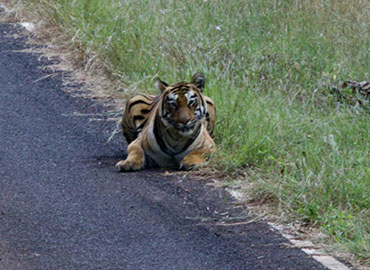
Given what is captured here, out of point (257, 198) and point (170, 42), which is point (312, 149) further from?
point (170, 42)

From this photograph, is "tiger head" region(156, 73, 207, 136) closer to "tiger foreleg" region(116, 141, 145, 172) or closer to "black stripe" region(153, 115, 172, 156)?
"black stripe" region(153, 115, 172, 156)

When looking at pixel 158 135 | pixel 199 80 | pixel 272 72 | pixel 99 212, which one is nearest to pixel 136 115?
pixel 158 135

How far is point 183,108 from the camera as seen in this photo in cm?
800

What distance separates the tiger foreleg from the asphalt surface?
7 cm

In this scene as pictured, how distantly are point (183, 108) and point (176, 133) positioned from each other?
0.80ft

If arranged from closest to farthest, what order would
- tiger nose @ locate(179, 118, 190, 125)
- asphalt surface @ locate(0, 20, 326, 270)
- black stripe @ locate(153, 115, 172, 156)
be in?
1. asphalt surface @ locate(0, 20, 326, 270)
2. tiger nose @ locate(179, 118, 190, 125)
3. black stripe @ locate(153, 115, 172, 156)

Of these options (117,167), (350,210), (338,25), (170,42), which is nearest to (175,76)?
(170,42)

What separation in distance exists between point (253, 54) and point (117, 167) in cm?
281

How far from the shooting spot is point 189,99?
804 cm

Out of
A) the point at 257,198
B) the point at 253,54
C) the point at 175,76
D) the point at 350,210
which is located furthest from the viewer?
the point at 253,54

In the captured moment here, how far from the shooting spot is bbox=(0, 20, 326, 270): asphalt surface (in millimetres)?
6176

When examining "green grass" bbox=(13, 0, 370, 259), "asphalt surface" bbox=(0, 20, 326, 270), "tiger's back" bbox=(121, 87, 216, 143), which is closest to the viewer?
"asphalt surface" bbox=(0, 20, 326, 270)

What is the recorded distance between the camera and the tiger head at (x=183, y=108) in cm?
800

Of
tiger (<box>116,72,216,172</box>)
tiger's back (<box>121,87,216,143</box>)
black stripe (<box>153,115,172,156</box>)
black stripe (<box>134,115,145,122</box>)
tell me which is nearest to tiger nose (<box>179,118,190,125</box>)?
tiger (<box>116,72,216,172</box>)
